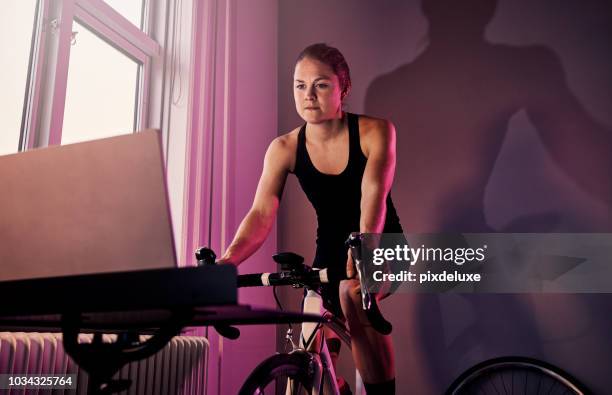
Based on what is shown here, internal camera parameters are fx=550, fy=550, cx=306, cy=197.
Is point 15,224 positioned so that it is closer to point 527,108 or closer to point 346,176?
point 346,176

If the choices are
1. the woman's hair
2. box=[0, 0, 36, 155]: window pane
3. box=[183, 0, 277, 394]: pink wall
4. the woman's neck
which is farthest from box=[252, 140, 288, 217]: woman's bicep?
box=[0, 0, 36, 155]: window pane

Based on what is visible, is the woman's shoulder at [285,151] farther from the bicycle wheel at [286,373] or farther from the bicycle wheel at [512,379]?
the bicycle wheel at [512,379]

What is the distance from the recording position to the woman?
6.43 ft

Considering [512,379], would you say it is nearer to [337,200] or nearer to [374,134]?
[337,200]

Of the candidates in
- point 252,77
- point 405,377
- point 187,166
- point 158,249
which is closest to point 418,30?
point 252,77

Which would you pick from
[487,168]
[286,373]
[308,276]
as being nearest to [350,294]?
[308,276]

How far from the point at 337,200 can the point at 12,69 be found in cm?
122

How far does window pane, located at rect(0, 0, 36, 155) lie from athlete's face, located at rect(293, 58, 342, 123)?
41.1 inches

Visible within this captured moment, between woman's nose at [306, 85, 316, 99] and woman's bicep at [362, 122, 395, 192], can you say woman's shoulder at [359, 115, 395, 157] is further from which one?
woman's nose at [306, 85, 316, 99]

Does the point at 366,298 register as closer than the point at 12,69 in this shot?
Yes

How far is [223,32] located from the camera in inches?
103

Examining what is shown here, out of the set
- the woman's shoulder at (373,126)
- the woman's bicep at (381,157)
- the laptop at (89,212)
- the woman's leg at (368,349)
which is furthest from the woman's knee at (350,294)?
the laptop at (89,212)

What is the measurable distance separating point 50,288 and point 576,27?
8.55 feet

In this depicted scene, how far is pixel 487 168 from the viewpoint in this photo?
2.54 metres
